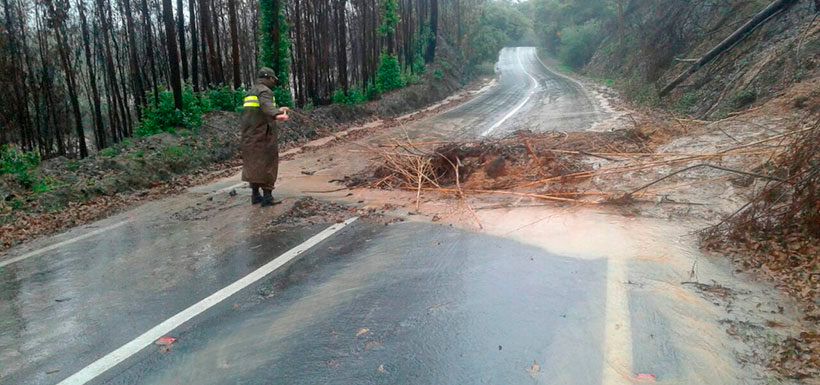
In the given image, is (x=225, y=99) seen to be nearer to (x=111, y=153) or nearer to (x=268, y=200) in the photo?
(x=111, y=153)

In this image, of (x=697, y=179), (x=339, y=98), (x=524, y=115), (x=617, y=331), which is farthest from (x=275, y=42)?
(x=617, y=331)

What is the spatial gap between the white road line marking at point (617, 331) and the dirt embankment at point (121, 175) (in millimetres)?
7304

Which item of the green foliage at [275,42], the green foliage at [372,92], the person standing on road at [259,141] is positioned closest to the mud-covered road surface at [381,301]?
the person standing on road at [259,141]

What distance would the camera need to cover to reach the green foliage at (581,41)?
179 feet

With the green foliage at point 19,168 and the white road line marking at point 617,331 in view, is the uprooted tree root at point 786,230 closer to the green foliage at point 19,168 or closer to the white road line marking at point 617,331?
the white road line marking at point 617,331

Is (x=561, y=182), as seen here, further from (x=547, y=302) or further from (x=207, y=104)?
(x=207, y=104)

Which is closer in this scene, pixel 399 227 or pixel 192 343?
pixel 192 343

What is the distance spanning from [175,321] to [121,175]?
7.13m

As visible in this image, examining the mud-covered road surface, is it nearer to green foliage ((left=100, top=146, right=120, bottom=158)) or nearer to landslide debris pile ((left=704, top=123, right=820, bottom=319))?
landslide debris pile ((left=704, top=123, right=820, bottom=319))

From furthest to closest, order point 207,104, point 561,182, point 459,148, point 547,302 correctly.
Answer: point 207,104, point 459,148, point 561,182, point 547,302

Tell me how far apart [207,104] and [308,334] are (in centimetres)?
1361

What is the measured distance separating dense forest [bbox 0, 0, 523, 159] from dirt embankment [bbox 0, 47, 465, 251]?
1.47 m

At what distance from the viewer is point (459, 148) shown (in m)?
9.50

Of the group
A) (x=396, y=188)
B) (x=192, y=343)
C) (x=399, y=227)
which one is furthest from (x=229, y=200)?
(x=192, y=343)
